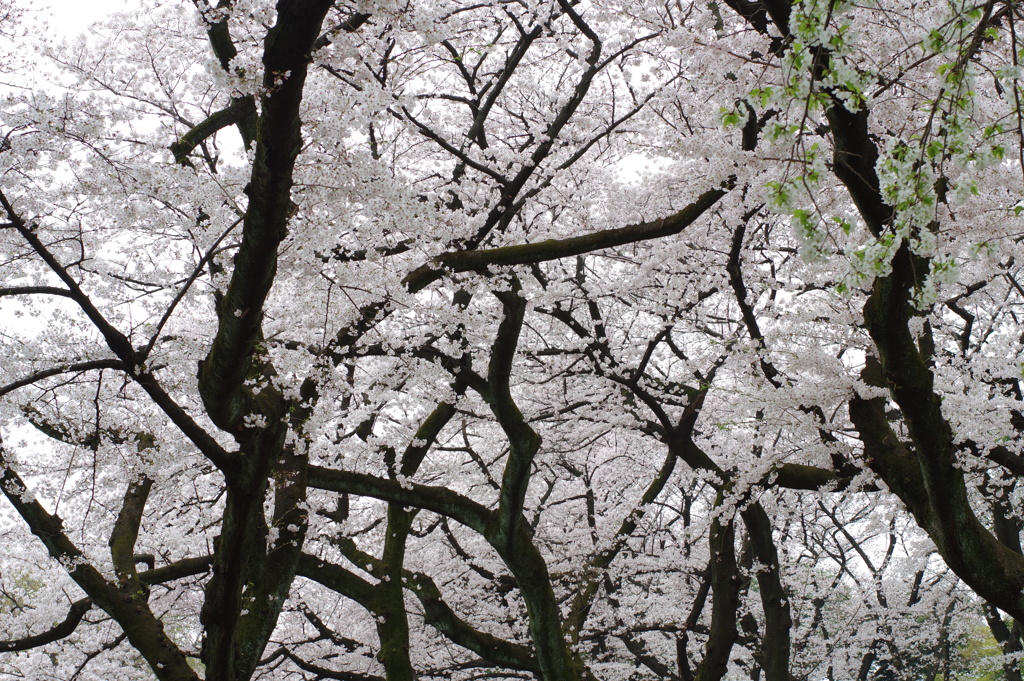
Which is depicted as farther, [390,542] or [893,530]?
[893,530]

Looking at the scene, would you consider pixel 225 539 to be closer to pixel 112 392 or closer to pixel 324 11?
pixel 324 11

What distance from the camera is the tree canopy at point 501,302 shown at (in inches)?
137

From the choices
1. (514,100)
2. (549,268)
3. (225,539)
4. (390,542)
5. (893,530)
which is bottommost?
(225,539)

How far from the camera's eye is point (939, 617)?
589 inches

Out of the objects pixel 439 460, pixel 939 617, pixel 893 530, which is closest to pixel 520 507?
pixel 439 460

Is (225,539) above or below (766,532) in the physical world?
below

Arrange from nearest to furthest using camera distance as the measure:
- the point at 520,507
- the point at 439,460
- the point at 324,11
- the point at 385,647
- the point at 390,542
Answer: the point at 324,11 → the point at 520,507 → the point at 385,647 → the point at 390,542 → the point at 439,460

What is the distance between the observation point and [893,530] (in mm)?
14484

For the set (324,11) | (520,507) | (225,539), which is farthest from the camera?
(520,507)

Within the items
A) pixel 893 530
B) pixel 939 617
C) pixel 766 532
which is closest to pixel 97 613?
pixel 766 532

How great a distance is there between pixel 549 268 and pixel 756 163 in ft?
15.1

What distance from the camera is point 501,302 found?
756 centimetres

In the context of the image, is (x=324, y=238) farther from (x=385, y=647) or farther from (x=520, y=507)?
(x=385, y=647)

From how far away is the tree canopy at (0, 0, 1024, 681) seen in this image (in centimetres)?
348
